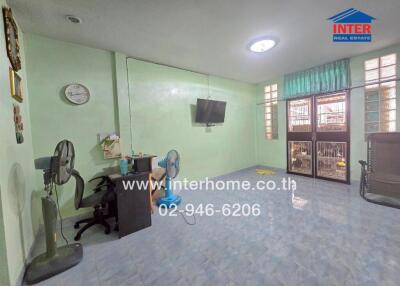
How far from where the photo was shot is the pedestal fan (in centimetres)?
157

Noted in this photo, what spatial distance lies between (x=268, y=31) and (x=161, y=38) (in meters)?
1.48

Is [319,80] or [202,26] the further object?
[319,80]

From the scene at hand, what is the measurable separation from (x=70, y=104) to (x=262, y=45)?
2983 millimetres

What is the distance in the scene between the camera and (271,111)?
5.00 m

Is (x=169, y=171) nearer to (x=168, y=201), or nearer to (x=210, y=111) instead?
(x=168, y=201)

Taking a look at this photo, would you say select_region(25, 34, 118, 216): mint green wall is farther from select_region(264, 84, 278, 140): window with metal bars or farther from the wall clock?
select_region(264, 84, 278, 140): window with metal bars

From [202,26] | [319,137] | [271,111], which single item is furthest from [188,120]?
[319,137]

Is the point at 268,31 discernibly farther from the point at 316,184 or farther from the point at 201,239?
the point at 316,184

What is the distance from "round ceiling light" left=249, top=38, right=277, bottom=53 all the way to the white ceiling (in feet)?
0.39

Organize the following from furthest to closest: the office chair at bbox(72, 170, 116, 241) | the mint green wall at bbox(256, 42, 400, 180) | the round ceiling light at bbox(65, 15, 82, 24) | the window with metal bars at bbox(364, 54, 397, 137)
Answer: the mint green wall at bbox(256, 42, 400, 180) < the window with metal bars at bbox(364, 54, 397, 137) < the office chair at bbox(72, 170, 116, 241) < the round ceiling light at bbox(65, 15, 82, 24)

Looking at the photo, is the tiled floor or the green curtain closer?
the tiled floor

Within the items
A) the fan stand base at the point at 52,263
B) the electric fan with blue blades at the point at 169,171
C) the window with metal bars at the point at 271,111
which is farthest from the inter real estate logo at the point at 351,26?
the fan stand base at the point at 52,263

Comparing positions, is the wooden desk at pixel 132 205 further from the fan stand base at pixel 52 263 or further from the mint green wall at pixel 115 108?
the mint green wall at pixel 115 108

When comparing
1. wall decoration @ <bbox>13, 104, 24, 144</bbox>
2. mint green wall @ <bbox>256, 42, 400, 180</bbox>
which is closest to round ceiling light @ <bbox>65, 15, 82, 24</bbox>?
wall decoration @ <bbox>13, 104, 24, 144</bbox>
